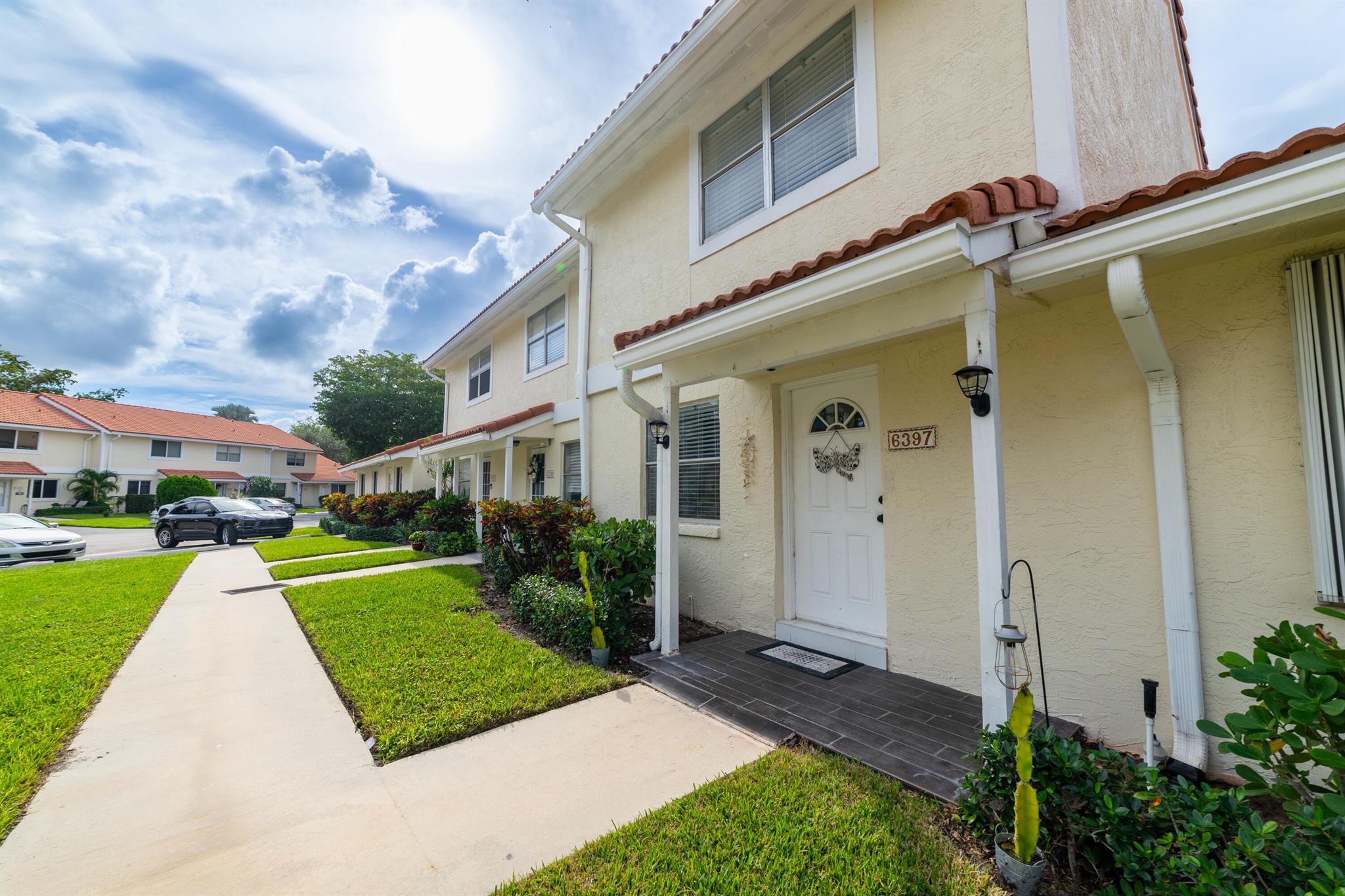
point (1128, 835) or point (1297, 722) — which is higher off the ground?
point (1297, 722)

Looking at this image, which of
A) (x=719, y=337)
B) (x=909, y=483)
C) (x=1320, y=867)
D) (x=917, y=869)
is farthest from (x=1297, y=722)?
(x=719, y=337)

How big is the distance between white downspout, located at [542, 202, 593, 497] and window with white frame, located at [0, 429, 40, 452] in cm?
4015

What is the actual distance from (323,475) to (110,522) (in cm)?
2055

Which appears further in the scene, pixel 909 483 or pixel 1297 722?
pixel 909 483

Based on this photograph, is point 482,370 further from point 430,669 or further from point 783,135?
point 783,135

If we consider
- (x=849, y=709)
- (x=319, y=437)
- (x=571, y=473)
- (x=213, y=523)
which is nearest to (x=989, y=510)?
(x=849, y=709)

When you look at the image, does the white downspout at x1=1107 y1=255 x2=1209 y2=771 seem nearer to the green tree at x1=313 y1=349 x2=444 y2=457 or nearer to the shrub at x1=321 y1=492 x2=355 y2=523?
the shrub at x1=321 y1=492 x2=355 y2=523

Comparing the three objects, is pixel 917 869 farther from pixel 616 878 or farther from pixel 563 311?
pixel 563 311

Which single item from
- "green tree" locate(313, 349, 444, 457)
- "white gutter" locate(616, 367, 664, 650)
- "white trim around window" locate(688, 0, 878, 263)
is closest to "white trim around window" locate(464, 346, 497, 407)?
"white trim around window" locate(688, 0, 878, 263)

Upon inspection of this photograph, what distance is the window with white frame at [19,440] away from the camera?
2811 cm

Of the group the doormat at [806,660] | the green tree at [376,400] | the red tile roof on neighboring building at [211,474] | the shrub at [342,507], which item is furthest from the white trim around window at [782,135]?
the red tile roof on neighboring building at [211,474]

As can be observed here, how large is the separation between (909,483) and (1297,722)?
2.60m

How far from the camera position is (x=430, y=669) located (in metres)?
4.75

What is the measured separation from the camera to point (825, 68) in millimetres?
5016
